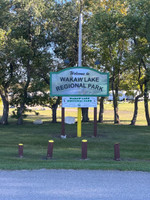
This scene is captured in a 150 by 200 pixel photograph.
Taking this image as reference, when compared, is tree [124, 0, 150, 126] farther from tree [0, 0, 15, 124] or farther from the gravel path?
the gravel path

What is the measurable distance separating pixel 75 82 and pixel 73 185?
10.6 m

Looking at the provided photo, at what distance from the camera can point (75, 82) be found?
16656 mm

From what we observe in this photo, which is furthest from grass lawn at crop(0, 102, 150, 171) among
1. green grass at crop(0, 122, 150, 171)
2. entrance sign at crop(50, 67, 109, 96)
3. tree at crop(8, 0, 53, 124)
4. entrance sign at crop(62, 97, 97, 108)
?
tree at crop(8, 0, 53, 124)

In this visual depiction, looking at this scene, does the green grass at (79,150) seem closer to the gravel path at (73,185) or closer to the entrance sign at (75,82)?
the gravel path at (73,185)

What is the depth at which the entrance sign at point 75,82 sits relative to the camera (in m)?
16.6

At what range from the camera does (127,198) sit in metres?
5.57

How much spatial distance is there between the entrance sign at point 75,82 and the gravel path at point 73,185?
9058mm

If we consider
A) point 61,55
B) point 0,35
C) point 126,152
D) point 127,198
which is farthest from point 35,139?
point 127,198

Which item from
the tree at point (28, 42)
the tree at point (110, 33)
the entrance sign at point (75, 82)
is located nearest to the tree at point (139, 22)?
the tree at point (110, 33)

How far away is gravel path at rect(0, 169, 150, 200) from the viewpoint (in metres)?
5.67

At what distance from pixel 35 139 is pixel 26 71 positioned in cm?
940

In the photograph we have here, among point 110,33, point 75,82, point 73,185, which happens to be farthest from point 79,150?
point 110,33

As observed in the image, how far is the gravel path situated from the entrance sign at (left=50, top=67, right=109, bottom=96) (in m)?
9.06

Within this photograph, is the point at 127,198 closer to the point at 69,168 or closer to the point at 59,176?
the point at 59,176
